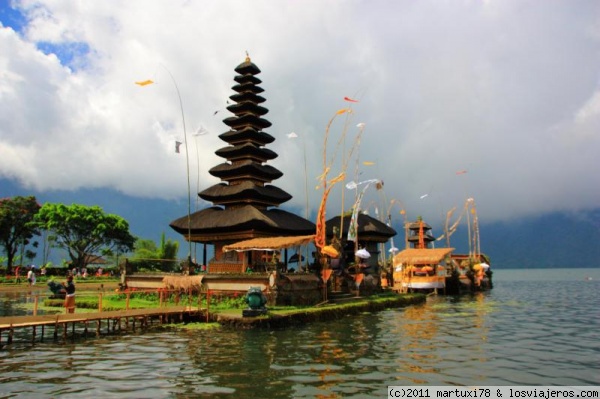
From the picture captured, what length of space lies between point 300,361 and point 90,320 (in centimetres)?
1233

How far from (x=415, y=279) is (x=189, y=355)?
128 ft

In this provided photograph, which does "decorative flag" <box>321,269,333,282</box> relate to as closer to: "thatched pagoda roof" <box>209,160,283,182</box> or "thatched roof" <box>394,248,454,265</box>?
"thatched pagoda roof" <box>209,160,283,182</box>

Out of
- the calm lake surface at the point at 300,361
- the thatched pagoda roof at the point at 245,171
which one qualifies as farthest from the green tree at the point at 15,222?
the calm lake surface at the point at 300,361

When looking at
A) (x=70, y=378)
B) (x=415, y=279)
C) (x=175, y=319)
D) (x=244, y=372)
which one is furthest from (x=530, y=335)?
(x=415, y=279)

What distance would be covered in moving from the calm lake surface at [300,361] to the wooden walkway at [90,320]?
2.85 ft

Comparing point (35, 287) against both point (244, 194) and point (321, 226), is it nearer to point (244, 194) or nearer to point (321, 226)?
point (244, 194)

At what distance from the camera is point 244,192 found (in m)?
41.4

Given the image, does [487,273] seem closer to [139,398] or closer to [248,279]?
[248,279]

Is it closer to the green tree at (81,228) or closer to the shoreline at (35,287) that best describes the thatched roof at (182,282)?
the shoreline at (35,287)

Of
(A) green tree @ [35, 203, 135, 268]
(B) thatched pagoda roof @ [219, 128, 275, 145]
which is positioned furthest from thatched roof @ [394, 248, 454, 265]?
(A) green tree @ [35, 203, 135, 268]

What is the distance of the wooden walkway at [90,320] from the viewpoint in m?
20.5

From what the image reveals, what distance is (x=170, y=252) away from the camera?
64.5 metres

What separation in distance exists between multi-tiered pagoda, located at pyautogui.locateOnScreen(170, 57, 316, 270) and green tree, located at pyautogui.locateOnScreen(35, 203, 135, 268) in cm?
3560

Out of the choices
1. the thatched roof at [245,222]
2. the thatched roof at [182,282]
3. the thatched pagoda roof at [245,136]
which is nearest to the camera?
the thatched roof at [182,282]
